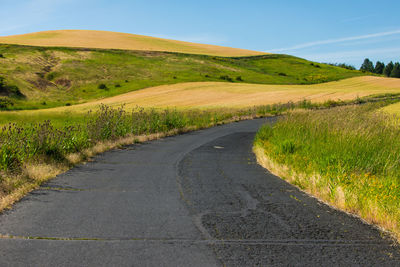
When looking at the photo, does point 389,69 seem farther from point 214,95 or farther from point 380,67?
point 214,95

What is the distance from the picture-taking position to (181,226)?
5.41m

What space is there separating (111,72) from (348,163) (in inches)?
2973

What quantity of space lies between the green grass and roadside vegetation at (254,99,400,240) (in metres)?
48.2

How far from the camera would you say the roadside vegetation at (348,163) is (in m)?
6.12

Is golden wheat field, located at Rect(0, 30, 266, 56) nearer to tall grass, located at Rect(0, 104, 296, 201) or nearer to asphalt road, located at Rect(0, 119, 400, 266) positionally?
tall grass, located at Rect(0, 104, 296, 201)

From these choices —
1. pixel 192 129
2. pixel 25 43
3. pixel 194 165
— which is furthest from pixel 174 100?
pixel 25 43

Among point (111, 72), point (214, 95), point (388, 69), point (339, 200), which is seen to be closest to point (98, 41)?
point (111, 72)

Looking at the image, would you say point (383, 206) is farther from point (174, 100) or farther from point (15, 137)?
point (174, 100)

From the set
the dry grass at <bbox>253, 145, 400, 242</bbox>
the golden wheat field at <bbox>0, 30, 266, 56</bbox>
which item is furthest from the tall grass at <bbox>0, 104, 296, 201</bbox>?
the golden wheat field at <bbox>0, 30, 266, 56</bbox>

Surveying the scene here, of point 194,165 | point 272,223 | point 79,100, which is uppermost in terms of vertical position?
point 272,223

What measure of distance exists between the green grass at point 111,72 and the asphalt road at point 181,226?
1941 inches

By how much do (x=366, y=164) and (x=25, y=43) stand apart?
10167 cm

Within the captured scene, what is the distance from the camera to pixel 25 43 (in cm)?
9469

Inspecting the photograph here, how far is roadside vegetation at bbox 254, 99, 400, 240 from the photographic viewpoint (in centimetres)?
612
